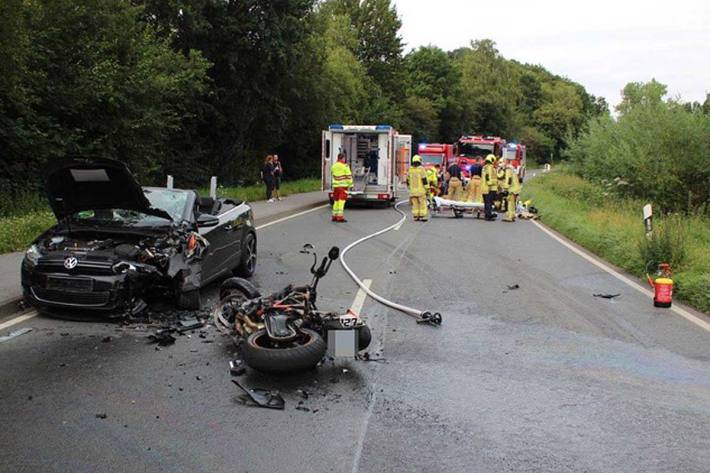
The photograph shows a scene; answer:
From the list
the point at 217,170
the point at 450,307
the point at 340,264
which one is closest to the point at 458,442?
the point at 450,307

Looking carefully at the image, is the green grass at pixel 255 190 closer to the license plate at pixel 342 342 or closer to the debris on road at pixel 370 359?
the debris on road at pixel 370 359

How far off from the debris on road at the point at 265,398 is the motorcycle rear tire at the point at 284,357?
201 millimetres

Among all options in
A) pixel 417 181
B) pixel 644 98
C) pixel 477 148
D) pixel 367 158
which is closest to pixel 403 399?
pixel 417 181

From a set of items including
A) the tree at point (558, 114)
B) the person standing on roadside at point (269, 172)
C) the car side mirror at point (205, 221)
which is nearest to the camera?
the car side mirror at point (205, 221)

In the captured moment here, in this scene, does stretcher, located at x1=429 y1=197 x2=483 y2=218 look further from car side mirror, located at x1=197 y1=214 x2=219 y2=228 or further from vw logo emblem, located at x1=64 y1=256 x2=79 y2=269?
vw logo emblem, located at x1=64 y1=256 x2=79 y2=269

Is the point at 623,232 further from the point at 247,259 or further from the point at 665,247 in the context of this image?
the point at 247,259

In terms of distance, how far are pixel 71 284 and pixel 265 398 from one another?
3.01 meters

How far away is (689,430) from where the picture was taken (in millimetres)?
4613

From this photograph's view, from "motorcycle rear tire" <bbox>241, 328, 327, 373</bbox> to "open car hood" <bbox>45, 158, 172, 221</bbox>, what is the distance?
3.08 m

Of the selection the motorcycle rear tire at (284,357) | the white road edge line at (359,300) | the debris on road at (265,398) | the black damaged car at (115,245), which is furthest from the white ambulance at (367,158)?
the debris on road at (265,398)

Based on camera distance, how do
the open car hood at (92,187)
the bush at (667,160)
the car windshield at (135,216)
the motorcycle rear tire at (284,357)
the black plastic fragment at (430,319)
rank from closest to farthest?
the motorcycle rear tire at (284,357)
the black plastic fragment at (430,319)
the open car hood at (92,187)
the car windshield at (135,216)
the bush at (667,160)

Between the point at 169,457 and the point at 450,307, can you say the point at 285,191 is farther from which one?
the point at 169,457

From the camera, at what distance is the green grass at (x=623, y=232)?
9.35 meters

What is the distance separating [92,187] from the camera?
310 inches
